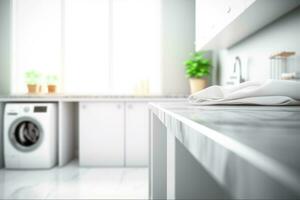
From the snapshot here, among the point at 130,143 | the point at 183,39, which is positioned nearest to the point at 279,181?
the point at 130,143

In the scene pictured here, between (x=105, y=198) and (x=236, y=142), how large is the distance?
2397 millimetres

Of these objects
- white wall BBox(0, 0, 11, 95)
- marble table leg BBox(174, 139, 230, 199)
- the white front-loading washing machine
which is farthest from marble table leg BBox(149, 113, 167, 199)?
white wall BBox(0, 0, 11, 95)

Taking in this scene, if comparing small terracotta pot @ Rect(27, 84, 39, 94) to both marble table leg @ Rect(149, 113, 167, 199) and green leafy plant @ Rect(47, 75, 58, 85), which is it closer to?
green leafy plant @ Rect(47, 75, 58, 85)

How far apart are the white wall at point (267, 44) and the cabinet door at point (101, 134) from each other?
1575 millimetres

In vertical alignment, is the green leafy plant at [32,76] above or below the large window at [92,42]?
below

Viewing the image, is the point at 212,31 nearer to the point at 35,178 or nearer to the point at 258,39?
the point at 258,39

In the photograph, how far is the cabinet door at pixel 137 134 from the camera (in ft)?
12.1

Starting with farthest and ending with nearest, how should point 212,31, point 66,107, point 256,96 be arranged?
point 66,107 → point 212,31 → point 256,96

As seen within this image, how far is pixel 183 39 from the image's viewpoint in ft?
14.9

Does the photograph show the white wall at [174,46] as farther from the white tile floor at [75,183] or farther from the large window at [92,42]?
the white tile floor at [75,183]

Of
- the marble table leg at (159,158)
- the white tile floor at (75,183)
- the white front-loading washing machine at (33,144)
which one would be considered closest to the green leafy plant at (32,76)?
the white front-loading washing machine at (33,144)

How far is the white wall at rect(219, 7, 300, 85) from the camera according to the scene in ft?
6.13

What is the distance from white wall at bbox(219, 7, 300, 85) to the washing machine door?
2.43 metres

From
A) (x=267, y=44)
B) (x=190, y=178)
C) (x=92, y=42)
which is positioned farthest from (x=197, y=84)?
(x=190, y=178)
